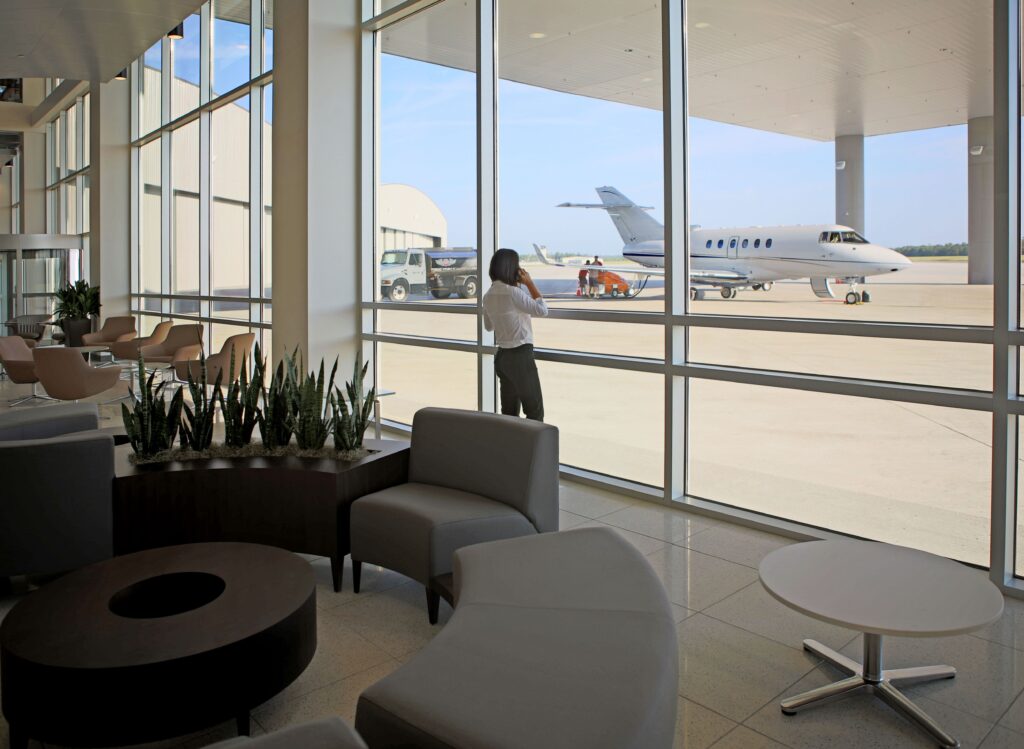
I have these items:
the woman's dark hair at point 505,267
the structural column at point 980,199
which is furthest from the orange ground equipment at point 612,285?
the structural column at point 980,199

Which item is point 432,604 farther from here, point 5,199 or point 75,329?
point 5,199

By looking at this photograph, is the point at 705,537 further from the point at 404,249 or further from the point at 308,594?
the point at 404,249

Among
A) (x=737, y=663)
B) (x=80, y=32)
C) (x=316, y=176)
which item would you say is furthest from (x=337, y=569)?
(x=80, y=32)

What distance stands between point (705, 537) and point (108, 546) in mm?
2940

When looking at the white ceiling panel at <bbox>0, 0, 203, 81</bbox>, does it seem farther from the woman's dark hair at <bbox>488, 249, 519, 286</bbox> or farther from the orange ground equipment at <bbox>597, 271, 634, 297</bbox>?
the orange ground equipment at <bbox>597, 271, 634, 297</bbox>

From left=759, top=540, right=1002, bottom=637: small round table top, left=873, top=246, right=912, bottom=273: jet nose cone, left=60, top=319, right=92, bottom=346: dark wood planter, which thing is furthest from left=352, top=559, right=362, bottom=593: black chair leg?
left=60, top=319, right=92, bottom=346: dark wood planter

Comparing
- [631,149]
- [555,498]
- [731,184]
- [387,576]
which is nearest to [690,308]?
[731,184]

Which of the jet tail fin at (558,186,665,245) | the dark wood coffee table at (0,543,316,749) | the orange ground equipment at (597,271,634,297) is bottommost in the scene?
the dark wood coffee table at (0,543,316,749)

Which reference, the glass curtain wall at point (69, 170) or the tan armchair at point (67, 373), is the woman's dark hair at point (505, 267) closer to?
the tan armchair at point (67, 373)

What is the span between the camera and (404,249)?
24.9 feet

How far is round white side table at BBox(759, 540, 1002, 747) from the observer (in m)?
2.29

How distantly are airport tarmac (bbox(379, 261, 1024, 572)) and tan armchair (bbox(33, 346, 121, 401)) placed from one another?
4.67m

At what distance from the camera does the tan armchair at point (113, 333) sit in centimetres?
1150

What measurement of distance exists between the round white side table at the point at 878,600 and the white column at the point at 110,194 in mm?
13077
